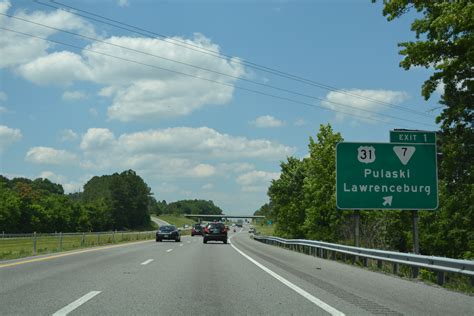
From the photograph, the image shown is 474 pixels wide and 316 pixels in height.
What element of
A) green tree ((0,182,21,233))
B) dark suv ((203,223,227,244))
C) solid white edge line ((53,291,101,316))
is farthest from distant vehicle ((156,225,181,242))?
green tree ((0,182,21,233))

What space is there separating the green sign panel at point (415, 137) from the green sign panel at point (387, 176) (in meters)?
0.17

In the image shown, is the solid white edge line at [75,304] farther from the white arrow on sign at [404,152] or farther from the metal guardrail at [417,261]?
the white arrow on sign at [404,152]

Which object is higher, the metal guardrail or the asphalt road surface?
the metal guardrail

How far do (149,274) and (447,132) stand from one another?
49.9 ft

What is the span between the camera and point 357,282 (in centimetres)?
1251

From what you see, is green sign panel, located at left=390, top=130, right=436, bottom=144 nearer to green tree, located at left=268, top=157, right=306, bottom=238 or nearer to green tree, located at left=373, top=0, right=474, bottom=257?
green tree, located at left=373, top=0, right=474, bottom=257

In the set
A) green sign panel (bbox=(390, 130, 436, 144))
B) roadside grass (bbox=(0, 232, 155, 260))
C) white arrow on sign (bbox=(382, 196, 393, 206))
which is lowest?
roadside grass (bbox=(0, 232, 155, 260))

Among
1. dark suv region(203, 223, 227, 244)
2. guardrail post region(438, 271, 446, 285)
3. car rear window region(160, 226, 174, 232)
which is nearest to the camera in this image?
guardrail post region(438, 271, 446, 285)

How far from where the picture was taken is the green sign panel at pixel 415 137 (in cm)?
1888

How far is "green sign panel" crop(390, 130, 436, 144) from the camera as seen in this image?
18.9 m

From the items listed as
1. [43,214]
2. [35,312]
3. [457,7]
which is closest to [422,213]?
[457,7]

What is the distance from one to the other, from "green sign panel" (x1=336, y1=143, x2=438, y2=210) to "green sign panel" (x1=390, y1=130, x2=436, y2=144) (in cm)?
17

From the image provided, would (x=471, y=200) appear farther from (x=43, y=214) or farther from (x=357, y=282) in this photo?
(x=43, y=214)

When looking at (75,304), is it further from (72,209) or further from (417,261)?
(72,209)
